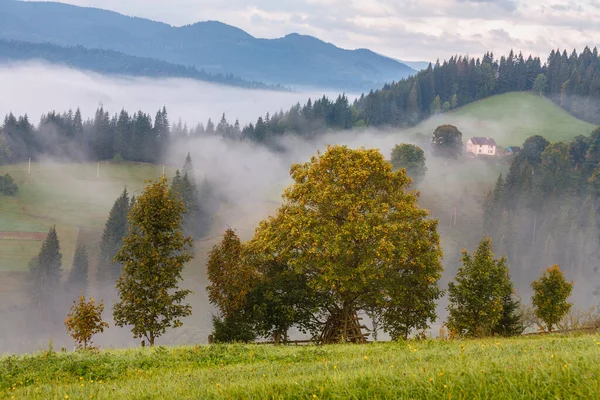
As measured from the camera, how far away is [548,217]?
167125 millimetres

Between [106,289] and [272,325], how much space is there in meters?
101

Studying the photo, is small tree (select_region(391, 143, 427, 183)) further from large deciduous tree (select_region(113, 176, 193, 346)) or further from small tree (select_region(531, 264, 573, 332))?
large deciduous tree (select_region(113, 176, 193, 346))

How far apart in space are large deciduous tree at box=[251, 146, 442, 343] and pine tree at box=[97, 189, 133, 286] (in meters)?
102

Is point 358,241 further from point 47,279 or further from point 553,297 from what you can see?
point 47,279

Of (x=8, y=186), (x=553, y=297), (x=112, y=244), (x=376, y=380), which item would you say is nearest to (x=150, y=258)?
(x=376, y=380)

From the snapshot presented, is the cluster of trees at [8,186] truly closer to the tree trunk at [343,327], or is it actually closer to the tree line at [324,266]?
the tree line at [324,266]

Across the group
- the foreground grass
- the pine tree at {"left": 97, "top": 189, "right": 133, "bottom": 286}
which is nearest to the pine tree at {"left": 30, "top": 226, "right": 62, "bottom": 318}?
the pine tree at {"left": 97, "top": 189, "right": 133, "bottom": 286}

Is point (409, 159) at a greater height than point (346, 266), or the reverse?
point (346, 266)

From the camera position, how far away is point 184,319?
113 meters

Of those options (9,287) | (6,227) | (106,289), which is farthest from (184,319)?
(6,227)

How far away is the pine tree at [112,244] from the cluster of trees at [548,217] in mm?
102062

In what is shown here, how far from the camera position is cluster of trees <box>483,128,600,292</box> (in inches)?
6102

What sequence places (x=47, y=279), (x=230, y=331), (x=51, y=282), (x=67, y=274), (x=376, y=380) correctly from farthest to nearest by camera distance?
(x=67, y=274), (x=51, y=282), (x=47, y=279), (x=230, y=331), (x=376, y=380)

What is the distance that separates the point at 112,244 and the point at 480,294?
116 m
